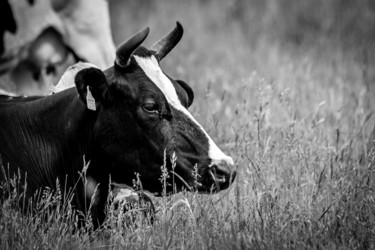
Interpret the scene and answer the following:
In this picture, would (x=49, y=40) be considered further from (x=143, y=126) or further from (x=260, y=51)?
(x=260, y=51)

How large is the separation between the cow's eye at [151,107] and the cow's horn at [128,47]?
27 centimetres

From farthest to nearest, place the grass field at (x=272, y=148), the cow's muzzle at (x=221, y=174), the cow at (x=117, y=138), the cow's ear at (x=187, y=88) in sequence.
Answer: the cow's ear at (x=187, y=88), the cow at (x=117, y=138), the cow's muzzle at (x=221, y=174), the grass field at (x=272, y=148)

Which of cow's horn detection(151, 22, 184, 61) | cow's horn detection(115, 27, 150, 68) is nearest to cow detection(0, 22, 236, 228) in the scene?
cow's horn detection(115, 27, 150, 68)

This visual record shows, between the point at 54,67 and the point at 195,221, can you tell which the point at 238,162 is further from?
the point at 54,67

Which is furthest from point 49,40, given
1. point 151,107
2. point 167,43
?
point 151,107

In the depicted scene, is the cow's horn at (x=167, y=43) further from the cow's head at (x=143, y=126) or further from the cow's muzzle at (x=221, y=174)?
the cow's muzzle at (x=221, y=174)

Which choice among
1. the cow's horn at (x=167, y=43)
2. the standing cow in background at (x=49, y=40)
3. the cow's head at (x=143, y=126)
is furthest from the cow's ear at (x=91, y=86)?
the standing cow in background at (x=49, y=40)

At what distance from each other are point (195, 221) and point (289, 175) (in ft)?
3.32

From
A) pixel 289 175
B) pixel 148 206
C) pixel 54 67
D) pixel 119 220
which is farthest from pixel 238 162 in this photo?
pixel 54 67

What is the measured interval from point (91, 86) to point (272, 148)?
1607mm

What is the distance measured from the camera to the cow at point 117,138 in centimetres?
428

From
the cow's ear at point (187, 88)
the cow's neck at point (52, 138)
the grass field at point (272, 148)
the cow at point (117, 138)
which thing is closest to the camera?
the grass field at point (272, 148)

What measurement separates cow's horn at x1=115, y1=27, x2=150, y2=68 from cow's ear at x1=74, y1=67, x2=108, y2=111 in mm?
146

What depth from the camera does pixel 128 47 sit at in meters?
4.28
